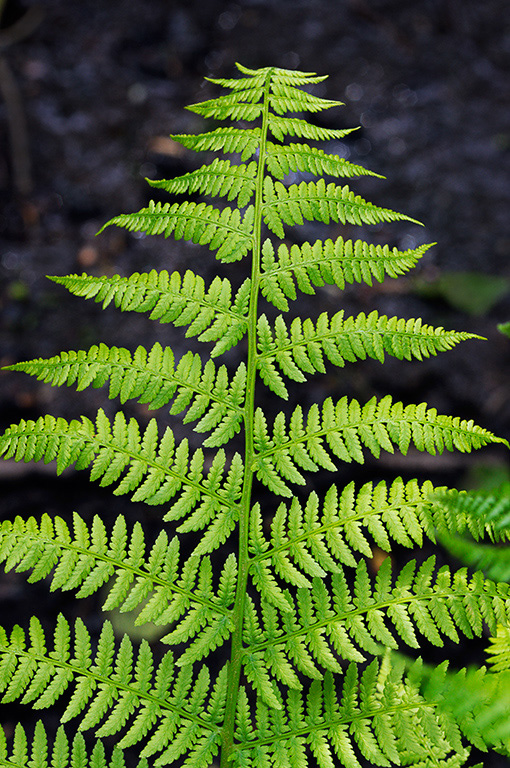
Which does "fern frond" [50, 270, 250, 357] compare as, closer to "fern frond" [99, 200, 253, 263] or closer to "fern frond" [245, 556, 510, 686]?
"fern frond" [99, 200, 253, 263]

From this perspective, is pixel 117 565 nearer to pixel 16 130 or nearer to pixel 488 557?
pixel 488 557

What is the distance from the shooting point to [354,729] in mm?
1222

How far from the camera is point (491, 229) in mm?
3723

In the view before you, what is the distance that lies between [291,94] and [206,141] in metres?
0.25

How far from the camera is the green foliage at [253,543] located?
1218 mm

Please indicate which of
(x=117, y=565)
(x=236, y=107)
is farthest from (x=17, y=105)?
(x=117, y=565)

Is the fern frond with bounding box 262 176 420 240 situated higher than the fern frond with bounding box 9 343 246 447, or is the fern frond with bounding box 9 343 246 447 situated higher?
the fern frond with bounding box 262 176 420 240

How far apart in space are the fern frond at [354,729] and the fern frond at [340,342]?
0.66m

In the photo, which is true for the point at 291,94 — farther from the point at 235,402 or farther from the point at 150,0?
the point at 150,0

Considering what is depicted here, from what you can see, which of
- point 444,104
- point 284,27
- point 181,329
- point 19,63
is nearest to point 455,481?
point 181,329

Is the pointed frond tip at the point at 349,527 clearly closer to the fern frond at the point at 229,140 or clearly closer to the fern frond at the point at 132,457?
the fern frond at the point at 132,457

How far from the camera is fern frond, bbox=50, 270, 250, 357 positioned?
137cm

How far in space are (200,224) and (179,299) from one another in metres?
0.19

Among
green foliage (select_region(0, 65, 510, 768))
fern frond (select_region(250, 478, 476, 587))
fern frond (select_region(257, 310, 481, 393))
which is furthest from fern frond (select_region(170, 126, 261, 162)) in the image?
fern frond (select_region(250, 478, 476, 587))
